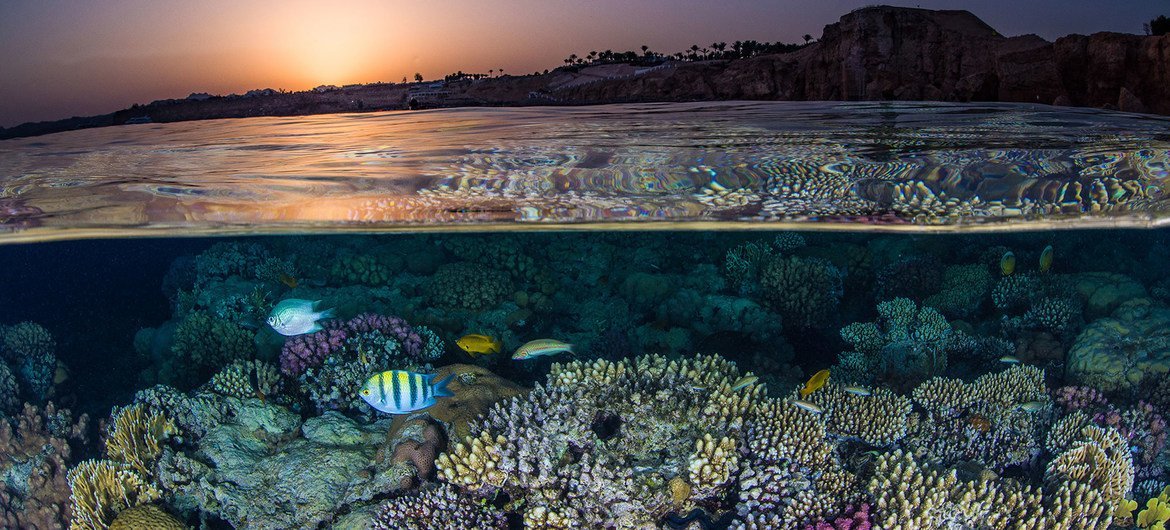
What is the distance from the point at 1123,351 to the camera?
30.9 feet

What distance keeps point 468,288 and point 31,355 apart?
9187 mm

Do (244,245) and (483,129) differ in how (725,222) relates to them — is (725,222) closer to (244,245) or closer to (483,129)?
(483,129)

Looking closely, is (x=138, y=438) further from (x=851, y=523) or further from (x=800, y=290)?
(x=800, y=290)

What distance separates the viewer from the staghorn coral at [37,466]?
8133mm

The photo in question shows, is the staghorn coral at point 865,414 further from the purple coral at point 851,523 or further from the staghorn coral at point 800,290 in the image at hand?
the staghorn coral at point 800,290

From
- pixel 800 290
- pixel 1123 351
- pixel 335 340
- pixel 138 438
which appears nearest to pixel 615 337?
pixel 800 290

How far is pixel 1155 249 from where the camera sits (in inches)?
593

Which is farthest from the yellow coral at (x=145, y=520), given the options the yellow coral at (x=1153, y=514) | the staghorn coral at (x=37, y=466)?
the yellow coral at (x=1153, y=514)

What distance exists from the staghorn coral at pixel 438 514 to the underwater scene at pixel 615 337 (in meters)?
0.03

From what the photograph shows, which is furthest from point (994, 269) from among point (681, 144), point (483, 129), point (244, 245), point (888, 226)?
point (244, 245)

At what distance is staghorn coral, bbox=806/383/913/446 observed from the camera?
7.29 m

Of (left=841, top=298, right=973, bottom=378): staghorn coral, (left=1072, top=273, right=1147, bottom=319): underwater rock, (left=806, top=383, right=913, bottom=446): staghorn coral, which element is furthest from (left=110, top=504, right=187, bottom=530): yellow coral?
(left=1072, top=273, right=1147, bottom=319): underwater rock

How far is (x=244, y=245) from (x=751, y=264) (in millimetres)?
13799

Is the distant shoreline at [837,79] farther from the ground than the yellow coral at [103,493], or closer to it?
farther from the ground
